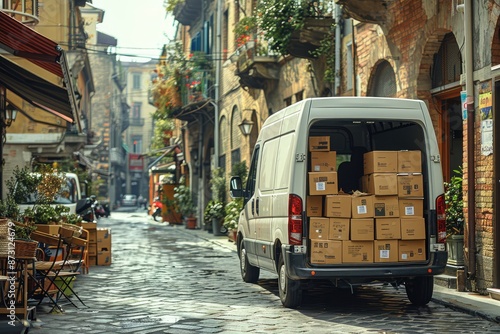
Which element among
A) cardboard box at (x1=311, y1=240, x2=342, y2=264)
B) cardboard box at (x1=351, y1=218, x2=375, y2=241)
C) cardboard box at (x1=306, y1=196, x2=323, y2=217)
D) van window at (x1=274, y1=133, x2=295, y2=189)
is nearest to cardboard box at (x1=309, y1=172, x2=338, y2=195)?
cardboard box at (x1=306, y1=196, x2=323, y2=217)

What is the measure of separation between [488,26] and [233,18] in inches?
799

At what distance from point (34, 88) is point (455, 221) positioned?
264 inches

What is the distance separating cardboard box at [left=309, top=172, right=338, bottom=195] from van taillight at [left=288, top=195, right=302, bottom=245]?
251 mm

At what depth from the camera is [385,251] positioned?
10156mm

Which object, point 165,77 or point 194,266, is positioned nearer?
point 194,266

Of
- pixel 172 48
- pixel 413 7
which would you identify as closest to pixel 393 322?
pixel 413 7

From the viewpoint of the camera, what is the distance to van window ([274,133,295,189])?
10289 mm

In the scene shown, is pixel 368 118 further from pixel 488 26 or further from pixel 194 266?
pixel 194 266

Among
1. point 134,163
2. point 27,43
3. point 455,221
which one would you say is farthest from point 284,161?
point 134,163

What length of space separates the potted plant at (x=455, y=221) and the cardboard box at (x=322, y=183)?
9.80 feet

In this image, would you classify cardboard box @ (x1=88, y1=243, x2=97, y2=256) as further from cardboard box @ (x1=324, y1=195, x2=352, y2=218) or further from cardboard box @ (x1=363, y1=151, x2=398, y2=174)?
cardboard box @ (x1=363, y1=151, x2=398, y2=174)

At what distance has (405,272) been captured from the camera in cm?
1002

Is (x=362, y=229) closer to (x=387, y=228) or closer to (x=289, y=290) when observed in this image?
(x=387, y=228)

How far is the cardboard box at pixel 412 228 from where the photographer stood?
33.4 ft
